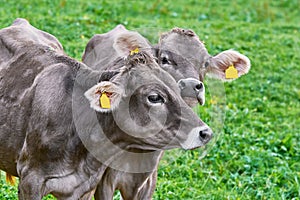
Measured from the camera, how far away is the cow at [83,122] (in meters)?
5.89

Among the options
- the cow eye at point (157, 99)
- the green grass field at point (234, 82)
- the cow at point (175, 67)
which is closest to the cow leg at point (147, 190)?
the cow at point (175, 67)

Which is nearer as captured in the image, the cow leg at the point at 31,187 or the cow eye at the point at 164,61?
the cow leg at the point at 31,187

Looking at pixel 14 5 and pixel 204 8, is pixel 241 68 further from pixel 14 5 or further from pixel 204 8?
pixel 204 8

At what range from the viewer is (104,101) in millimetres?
5812

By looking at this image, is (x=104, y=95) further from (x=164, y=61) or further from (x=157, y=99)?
(x=164, y=61)

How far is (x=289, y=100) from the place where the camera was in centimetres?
1200

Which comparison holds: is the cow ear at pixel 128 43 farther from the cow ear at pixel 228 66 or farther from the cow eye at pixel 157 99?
the cow eye at pixel 157 99

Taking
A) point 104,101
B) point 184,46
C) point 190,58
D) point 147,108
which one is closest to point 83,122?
point 104,101

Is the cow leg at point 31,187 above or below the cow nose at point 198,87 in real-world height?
below

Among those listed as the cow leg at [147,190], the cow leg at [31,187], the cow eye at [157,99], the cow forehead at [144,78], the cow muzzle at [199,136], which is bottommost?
the cow leg at [147,190]

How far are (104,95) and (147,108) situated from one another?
356 millimetres

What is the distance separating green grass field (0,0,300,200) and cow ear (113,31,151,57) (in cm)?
16

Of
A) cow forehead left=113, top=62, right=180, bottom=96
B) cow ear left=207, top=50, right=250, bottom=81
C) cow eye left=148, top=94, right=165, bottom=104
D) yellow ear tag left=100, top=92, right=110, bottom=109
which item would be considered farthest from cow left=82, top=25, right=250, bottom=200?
yellow ear tag left=100, top=92, right=110, bottom=109

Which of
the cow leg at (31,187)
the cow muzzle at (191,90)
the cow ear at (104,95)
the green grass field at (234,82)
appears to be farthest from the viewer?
the green grass field at (234,82)
